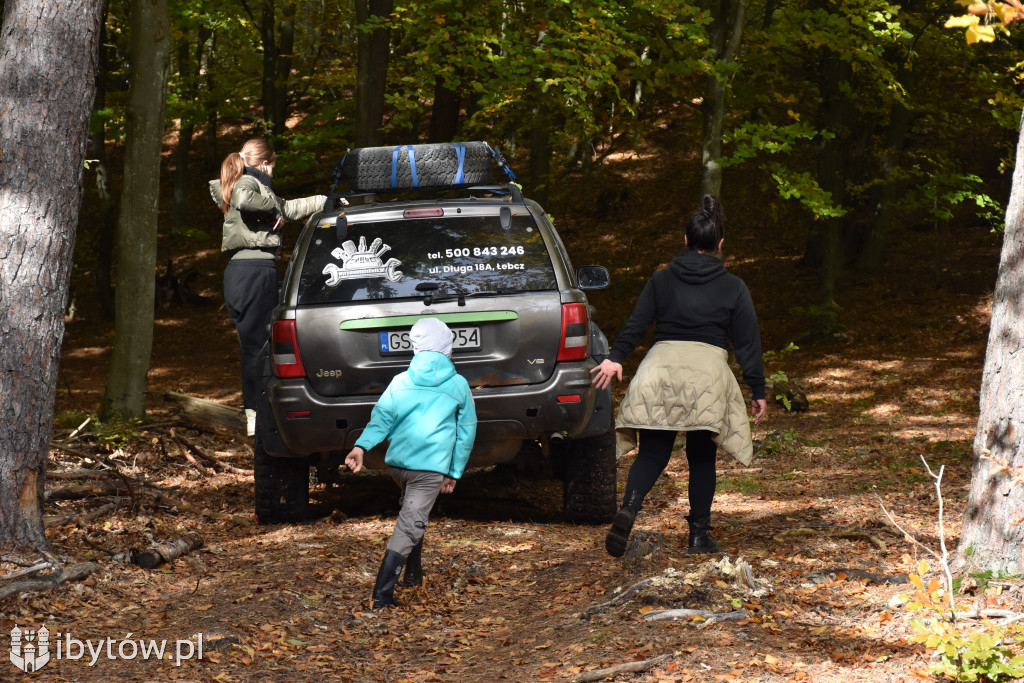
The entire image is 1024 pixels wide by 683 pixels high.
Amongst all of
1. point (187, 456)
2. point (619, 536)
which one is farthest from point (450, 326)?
point (187, 456)

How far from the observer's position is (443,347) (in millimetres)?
4918

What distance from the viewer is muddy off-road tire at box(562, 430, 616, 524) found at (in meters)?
6.28

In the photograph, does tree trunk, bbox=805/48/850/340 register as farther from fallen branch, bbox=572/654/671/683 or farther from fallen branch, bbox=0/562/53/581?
fallen branch, bbox=0/562/53/581

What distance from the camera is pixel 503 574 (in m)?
5.54

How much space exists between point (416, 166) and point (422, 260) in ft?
Result: 5.73

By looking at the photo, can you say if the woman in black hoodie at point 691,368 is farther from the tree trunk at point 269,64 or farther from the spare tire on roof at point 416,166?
the tree trunk at point 269,64

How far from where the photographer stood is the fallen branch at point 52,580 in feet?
15.4

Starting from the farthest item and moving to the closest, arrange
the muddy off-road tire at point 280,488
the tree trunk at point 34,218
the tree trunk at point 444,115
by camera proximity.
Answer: the tree trunk at point 444,115
the muddy off-road tire at point 280,488
the tree trunk at point 34,218

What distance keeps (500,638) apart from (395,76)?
12.4 meters

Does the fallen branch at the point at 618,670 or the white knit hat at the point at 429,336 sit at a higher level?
the white knit hat at the point at 429,336

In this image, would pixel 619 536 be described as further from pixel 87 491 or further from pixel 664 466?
pixel 87 491

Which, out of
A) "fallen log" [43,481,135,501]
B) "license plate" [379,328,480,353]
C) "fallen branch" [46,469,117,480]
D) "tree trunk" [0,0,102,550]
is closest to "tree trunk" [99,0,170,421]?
"fallen branch" [46,469,117,480]

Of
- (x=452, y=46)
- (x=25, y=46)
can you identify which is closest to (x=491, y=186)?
(x=25, y=46)

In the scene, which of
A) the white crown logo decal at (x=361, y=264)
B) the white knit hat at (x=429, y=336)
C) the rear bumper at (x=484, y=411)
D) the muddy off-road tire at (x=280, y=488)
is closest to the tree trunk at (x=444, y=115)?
the white crown logo decal at (x=361, y=264)
